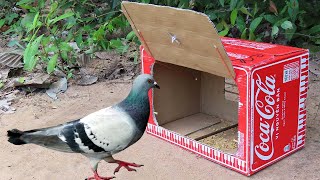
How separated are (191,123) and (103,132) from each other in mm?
1279

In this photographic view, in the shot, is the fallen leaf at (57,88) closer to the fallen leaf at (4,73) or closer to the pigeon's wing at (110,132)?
the fallen leaf at (4,73)

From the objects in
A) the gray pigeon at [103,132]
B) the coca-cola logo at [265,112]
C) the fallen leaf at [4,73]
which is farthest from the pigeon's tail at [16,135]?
the fallen leaf at [4,73]

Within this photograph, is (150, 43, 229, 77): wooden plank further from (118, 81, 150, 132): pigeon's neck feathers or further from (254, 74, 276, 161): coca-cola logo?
(118, 81, 150, 132): pigeon's neck feathers

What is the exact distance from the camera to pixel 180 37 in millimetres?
2521

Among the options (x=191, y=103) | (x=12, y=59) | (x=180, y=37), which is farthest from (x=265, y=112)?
(x=12, y=59)

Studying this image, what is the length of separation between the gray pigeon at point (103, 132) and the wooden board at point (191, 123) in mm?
1047

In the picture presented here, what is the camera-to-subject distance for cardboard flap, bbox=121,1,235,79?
2.35 m

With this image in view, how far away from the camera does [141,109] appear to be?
207 centimetres

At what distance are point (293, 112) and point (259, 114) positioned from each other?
298 millimetres

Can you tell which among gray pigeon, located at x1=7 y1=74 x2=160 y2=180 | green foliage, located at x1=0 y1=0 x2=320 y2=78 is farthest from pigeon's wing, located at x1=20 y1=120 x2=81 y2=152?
green foliage, located at x1=0 y1=0 x2=320 y2=78

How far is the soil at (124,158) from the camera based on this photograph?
2.57 metres

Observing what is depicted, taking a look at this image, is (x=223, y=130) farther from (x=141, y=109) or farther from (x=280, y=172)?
(x=141, y=109)

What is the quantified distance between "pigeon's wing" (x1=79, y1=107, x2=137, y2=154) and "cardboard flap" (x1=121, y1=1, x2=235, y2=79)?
58cm

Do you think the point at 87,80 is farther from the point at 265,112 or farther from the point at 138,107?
the point at 138,107
